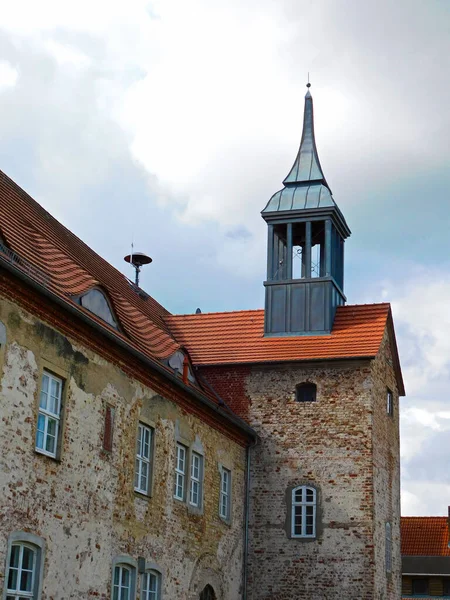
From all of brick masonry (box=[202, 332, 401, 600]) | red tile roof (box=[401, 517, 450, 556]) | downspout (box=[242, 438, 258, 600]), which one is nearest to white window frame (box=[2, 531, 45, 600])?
downspout (box=[242, 438, 258, 600])

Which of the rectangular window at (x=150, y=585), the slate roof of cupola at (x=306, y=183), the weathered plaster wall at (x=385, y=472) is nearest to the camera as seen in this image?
the rectangular window at (x=150, y=585)

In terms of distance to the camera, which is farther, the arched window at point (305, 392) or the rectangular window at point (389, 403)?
the rectangular window at point (389, 403)

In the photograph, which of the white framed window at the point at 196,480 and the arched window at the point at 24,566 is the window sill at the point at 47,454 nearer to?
the arched window at the point at 24,566

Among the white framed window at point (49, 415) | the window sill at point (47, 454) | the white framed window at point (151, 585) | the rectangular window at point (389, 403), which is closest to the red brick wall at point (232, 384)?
the rectangular window at point (389, 403)

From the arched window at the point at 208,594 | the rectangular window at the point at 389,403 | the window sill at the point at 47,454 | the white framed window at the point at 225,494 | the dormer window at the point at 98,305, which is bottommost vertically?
the arched window at the point at 208,594

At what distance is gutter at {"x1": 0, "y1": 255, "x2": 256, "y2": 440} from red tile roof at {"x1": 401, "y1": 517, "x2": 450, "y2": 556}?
877 inches

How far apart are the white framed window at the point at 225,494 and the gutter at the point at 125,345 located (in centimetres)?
123

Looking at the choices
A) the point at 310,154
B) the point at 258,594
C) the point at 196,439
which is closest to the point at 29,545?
the point at 196,439

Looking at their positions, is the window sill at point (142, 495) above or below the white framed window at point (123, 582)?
above

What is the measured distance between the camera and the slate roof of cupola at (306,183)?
27.6 metres

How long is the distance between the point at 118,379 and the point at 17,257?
331cm

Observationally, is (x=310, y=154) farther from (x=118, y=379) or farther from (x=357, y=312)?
(x=118, y=379)

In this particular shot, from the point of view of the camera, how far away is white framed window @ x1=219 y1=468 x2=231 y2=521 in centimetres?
2245

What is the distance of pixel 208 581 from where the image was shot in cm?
2100
